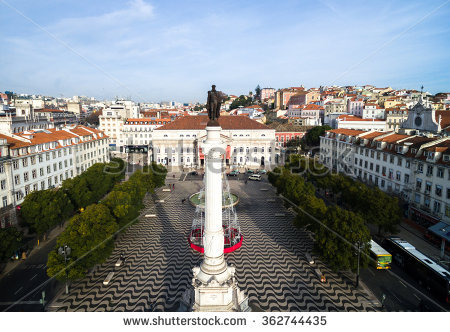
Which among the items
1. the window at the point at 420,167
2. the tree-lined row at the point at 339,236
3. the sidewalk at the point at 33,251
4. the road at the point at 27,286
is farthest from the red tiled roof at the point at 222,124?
the road at the point at 27,286

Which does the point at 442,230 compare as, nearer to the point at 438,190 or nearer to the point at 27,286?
the point at 438,190

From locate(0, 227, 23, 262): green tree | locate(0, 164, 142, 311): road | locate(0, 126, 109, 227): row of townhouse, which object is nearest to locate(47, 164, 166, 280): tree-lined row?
locate(0, 164, 142, 311): road

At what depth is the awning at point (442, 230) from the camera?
24766 mm

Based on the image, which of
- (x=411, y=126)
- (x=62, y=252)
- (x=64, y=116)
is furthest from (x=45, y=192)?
(x=64, y=116)

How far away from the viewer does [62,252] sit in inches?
722

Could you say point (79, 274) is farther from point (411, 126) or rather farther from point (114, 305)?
point (411, 126)

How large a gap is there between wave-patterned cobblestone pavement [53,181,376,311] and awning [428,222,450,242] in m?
11.4

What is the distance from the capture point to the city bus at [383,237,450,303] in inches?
706

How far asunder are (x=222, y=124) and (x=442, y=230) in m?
49.2

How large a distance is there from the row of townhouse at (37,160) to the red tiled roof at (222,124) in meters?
21.0

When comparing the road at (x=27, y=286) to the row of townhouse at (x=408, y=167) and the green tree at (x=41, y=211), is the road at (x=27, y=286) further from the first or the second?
the row of townhouse at (x=408, y=167)

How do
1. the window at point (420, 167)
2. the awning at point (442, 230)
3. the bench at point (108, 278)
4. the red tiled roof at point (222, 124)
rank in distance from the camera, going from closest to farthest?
the bench at point (108, 278)
the awning at point (442, 230)
the window at point (420, 167)
the red tiled roof at point (222, 124)

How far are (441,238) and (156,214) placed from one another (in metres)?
29.8

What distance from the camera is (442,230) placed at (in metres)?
25.8
